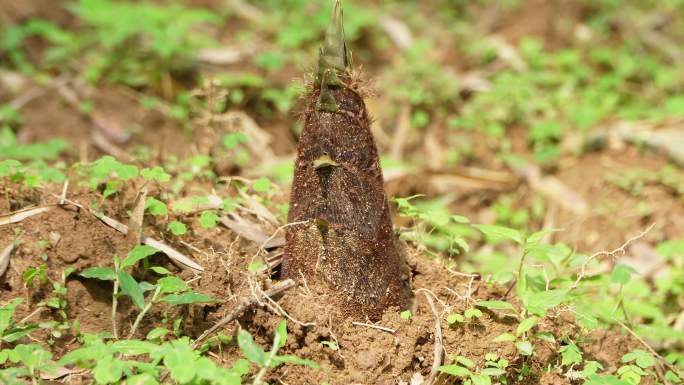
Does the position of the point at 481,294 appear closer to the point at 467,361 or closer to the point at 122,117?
the point at 467,361

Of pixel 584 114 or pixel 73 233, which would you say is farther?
pixel 584 114

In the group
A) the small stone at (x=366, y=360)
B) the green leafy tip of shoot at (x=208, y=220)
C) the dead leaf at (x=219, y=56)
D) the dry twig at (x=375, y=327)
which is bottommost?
the small stone at (x=366, y=360)

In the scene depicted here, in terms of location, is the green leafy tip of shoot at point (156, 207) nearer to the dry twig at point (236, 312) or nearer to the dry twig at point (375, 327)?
the dry twig at point (236, 312)

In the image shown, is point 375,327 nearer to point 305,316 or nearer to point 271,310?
point 305,316

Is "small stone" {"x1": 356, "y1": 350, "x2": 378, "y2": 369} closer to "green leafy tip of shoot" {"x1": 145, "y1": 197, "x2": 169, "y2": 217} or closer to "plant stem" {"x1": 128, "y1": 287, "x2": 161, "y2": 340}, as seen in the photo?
"plant stem" {"x1": 128, "y1": 287, "x2": 161, "y2": 340}

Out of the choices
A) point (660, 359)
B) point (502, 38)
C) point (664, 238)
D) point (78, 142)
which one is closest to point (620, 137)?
point (664, 238)

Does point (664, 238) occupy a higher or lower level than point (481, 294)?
lower

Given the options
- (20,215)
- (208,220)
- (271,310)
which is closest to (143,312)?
(271,310)

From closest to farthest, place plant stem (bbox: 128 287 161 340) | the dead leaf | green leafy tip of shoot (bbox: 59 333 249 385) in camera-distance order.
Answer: green leafy tip of shoot (bbox: 59 333 249 385)
plant stem (bbox: 128 287 161 340)
the dead leaf

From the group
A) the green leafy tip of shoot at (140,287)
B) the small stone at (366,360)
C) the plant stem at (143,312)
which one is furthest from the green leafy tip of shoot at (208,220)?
the small stone at (366,360)

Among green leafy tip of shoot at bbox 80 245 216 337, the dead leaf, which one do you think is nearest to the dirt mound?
green leafy tip of shoot at bbox 80 245 216 337

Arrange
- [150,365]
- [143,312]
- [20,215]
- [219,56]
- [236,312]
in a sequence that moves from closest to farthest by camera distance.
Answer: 1. [150,365]
2. [143,312]
3. [236,312]
4. [20,215]
5. [219,56]
